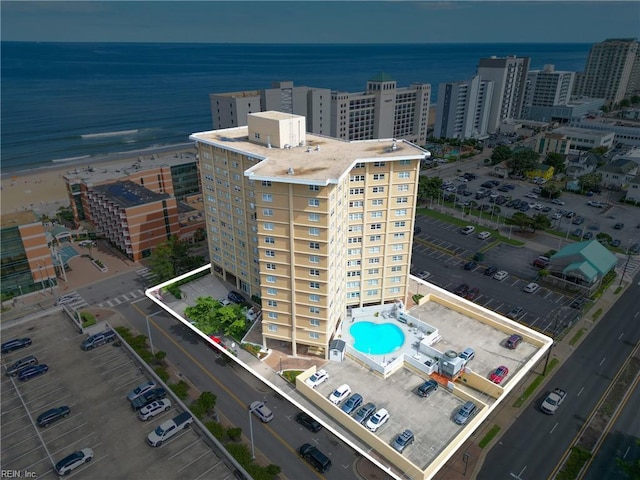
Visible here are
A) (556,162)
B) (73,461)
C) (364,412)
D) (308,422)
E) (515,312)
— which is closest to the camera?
(73,461)

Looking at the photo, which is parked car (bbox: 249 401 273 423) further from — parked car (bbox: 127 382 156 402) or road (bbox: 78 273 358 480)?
parked car (bbox: 127 382 156 402)

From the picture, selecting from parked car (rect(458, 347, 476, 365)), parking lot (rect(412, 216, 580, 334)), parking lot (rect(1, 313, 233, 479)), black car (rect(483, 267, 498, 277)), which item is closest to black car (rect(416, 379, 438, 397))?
parked car (rect(458, 347, 476, 365))

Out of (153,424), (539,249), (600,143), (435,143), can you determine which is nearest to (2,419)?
(153,424)

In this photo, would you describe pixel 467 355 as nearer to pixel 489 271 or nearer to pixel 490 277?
pixel 490 277

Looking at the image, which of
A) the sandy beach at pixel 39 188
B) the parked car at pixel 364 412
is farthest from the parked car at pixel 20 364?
the sandy beach at pixel 39 188

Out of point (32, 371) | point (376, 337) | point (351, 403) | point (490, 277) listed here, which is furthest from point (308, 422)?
point (490, 277)
